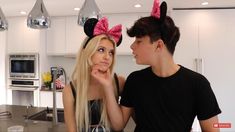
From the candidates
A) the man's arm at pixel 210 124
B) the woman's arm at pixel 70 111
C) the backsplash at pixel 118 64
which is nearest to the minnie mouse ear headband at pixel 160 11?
the man's arm at pixel 210 124

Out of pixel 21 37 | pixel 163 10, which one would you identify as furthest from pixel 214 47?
pixel 21 37

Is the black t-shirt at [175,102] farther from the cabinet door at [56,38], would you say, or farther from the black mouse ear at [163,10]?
the cabinet door at [56,38]

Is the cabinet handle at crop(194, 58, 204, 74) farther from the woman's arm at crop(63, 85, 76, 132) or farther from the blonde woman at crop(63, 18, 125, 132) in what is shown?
the woman's arm at crop(63, 85, 76, 132)

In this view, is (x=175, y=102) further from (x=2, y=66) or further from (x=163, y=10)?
(x=2, y=66)

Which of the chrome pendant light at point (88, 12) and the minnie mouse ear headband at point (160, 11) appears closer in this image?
the minnie mouse ear headband at point (160, 11)

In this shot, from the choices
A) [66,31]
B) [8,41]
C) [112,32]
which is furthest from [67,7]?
[112,32]

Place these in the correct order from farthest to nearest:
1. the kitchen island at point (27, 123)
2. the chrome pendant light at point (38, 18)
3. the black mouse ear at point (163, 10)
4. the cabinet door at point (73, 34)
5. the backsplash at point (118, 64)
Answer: the backsplash at point (118, 64) < the cabinet door at point (73, 34) < the chrome pendant light at point (38, 18) < the kitchen island at point (27, 123) < the black mouse ear at point (163, 10)

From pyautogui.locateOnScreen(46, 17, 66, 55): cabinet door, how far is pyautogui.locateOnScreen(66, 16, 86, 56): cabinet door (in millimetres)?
86

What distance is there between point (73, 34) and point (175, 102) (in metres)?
3.22

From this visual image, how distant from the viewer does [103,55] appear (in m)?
1.04

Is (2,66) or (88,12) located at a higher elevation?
(88,12)

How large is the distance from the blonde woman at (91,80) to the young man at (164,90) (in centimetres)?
9

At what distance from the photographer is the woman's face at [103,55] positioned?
104 centimetres

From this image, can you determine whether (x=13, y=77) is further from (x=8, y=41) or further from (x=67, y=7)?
(x=67, y=7)
